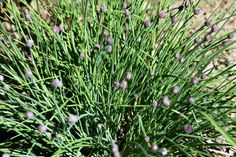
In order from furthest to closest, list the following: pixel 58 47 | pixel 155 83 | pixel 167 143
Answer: pixel 58 47 < pixel 155 83 < pixel 167 143

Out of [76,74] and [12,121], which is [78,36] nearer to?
[76,74]

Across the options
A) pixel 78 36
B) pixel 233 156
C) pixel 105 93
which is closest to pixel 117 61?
pixel 105 93

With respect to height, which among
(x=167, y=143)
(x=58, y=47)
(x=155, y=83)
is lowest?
(x=167, y=143)

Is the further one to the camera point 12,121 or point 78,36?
point 78,36

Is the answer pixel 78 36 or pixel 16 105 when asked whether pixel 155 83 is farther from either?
pixel 16 105

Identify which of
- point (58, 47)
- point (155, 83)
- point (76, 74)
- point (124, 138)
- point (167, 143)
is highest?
point (58, 47)

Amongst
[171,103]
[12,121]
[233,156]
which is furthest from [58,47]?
[233,156]

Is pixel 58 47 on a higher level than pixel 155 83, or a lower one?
higher

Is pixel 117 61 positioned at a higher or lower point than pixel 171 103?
higher

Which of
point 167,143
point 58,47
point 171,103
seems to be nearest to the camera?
point 171,103
